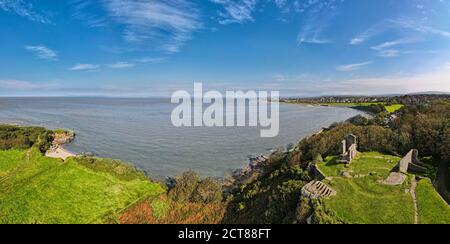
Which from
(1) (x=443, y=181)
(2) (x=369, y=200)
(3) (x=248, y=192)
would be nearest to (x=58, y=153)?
(3) (x=248, y=192)

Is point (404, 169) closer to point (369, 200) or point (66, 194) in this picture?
point (369, 200)

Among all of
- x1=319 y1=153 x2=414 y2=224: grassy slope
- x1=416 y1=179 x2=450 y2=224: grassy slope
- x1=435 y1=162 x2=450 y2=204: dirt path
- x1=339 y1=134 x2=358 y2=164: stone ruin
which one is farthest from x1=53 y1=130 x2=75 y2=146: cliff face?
x1=435 y1=162 x2=450 y2=204: dirt path

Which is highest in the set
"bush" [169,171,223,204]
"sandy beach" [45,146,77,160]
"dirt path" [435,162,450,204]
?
"dirt path" [435,162,450,204]

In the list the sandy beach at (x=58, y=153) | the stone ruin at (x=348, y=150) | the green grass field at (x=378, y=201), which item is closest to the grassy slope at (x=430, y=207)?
the green grass field at (x=378, y=201)

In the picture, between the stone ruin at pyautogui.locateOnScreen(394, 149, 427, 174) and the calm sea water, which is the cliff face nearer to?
the calm sea water
